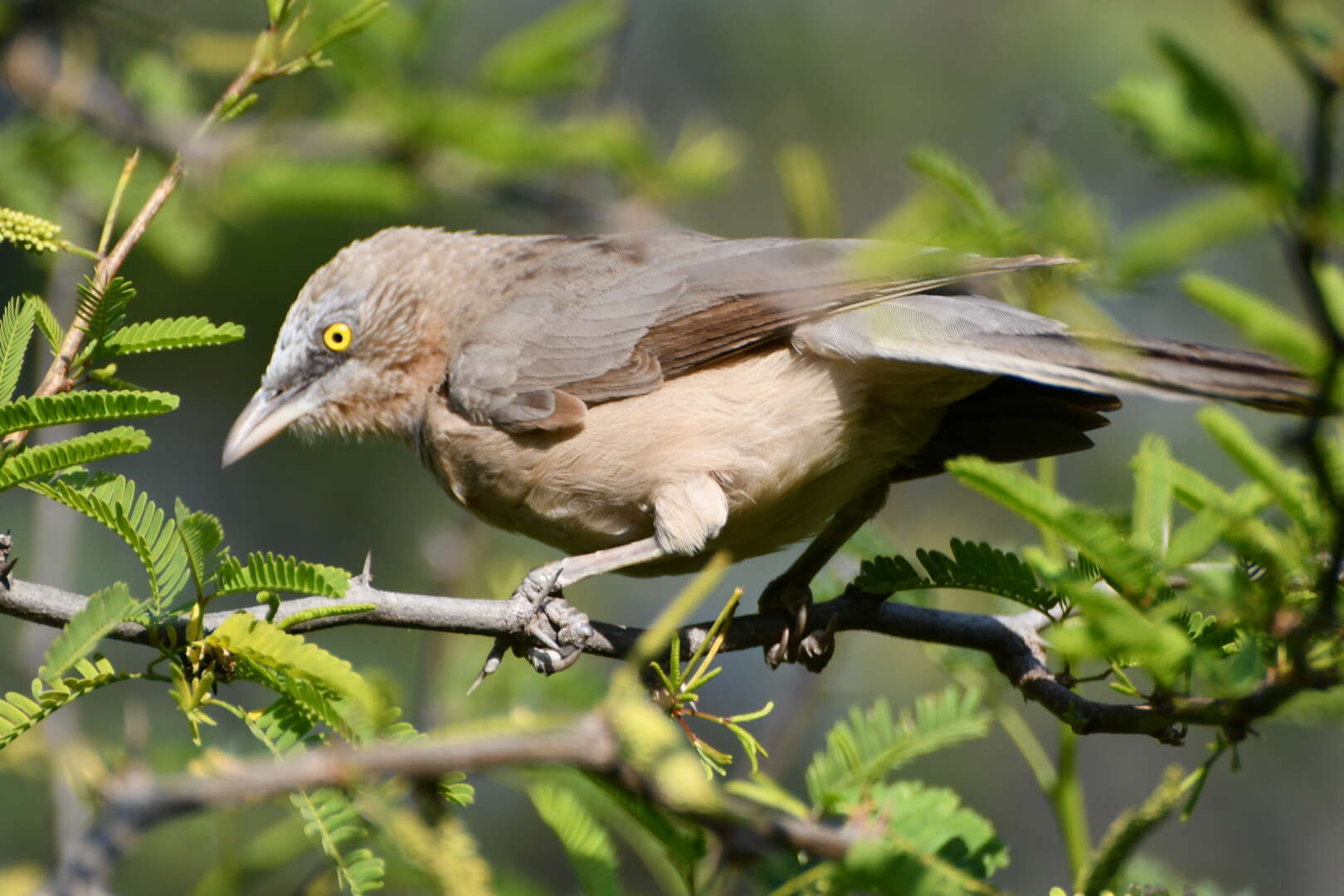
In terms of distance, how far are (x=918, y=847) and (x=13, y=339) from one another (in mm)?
2430

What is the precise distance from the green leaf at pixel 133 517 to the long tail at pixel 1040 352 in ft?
7.88

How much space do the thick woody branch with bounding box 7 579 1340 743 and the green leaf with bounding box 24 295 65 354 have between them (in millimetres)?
600

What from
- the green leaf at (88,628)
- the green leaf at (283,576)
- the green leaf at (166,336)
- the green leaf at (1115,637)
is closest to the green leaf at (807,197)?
the green leaf at (166,336)

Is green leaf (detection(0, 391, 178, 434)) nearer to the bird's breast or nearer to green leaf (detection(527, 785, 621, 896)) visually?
green leaf (detection(527, 785, 621, 896))

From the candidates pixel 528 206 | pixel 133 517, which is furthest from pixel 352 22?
pixel 528 206

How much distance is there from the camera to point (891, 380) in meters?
4.46

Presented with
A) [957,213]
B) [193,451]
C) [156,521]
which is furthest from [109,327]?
[193,451]

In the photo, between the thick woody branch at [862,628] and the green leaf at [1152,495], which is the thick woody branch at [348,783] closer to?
the thick woody branch at [862,628]

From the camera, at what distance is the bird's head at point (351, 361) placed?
5.03 m

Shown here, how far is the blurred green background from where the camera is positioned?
5.77 meters

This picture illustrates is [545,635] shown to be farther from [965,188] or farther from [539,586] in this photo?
[965,188]

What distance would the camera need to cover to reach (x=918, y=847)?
8.79 ft

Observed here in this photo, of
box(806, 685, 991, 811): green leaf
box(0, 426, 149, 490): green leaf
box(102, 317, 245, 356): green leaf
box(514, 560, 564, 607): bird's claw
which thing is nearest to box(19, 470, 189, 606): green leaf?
box(0, 426, 149, 490): green leaf

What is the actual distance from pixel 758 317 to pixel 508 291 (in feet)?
3.98
